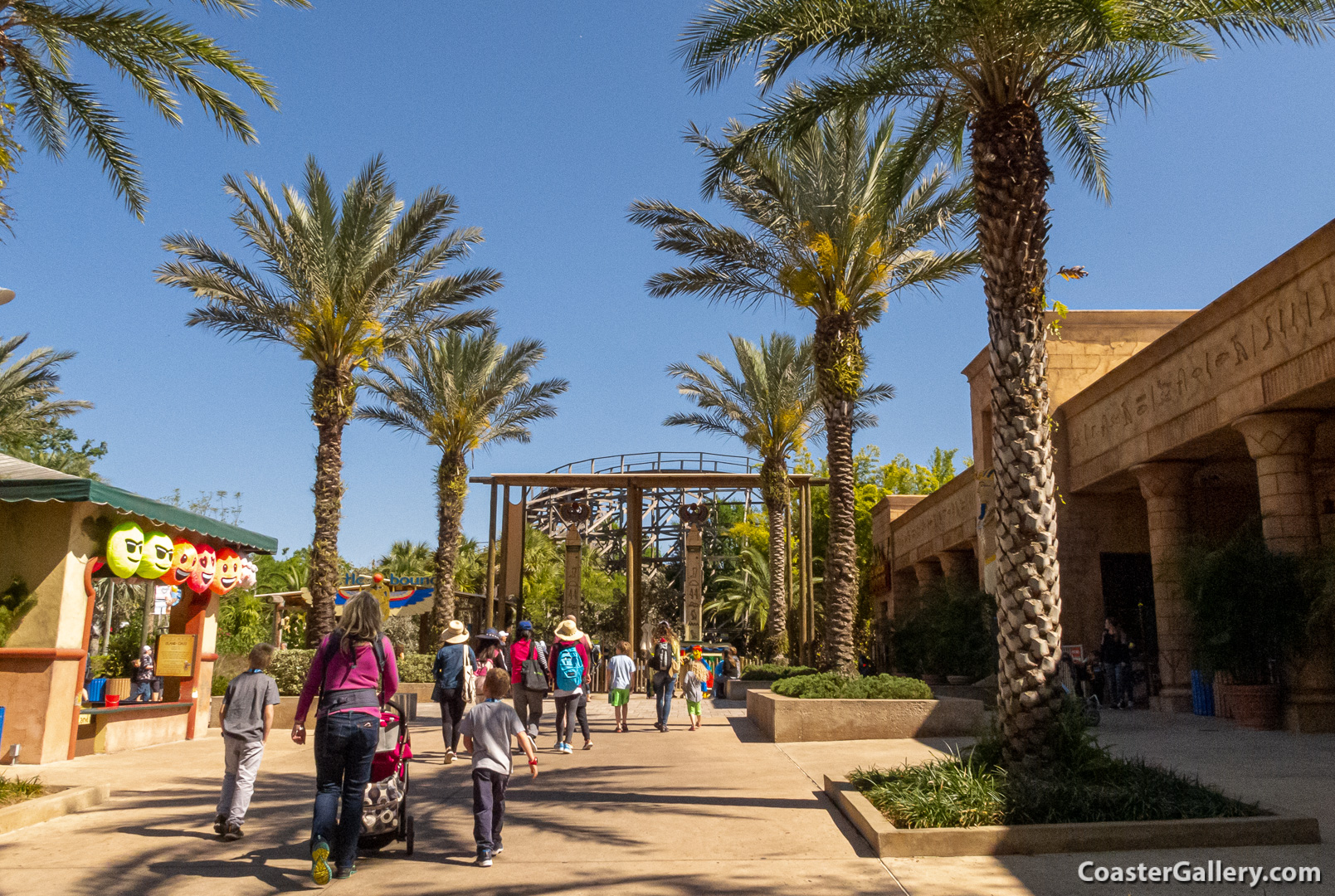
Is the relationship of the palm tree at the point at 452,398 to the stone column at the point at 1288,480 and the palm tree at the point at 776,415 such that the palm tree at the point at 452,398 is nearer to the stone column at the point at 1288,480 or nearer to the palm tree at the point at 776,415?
the palm tree at the point at 776,415

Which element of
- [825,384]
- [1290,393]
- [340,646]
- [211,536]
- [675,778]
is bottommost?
[675,778]

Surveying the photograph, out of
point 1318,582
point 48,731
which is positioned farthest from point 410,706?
point 1318,582

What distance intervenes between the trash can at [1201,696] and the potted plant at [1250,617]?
2.07 meters

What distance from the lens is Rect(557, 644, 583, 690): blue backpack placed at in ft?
43.7

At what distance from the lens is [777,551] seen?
2948 cm

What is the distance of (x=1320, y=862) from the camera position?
19.3 ft

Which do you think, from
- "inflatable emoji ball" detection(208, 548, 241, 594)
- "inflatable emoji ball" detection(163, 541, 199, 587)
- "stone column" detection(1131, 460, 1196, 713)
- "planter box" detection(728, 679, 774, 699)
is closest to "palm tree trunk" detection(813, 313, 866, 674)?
"stone column" detection(1131, 460, 1196, 713)

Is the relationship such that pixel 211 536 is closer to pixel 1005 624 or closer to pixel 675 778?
pixel 675 778

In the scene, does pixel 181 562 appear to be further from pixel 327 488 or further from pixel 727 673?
pixel 727 673

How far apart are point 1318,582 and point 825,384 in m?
7.90

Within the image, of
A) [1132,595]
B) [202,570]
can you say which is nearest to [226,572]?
[202,570]

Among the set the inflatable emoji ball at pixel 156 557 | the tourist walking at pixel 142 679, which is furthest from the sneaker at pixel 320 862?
the tourist walking at pixel 142 679

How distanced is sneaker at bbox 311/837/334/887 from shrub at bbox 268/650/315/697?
13.4m

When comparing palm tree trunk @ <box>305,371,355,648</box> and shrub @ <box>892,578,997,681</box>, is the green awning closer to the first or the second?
palm tree trunk @ <box>305,371,355,648</box>
